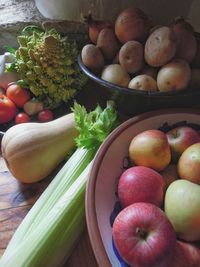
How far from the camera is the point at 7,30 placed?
934 mm

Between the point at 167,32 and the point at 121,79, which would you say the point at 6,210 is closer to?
the point at 121,79

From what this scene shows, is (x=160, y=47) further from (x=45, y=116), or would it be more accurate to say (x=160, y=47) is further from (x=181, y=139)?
(x=45, y=116)

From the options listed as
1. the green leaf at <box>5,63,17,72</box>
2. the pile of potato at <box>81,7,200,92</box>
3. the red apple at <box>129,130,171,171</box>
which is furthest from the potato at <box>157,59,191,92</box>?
the green leaf at <box>5,63,17,72</box>

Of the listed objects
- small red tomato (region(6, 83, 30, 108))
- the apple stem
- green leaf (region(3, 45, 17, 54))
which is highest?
green leaf (region(3, 45, 17, 54))

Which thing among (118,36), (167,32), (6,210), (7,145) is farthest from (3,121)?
(167,32)

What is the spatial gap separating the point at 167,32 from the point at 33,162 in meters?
0.40

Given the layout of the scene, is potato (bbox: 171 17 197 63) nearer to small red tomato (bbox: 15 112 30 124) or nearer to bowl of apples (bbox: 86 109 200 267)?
bowl of apples (bbox: 86 109 200 267)

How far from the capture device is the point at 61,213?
60 cm

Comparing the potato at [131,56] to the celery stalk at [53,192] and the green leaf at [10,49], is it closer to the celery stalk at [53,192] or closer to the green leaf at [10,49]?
the celery stalk at [53,192]

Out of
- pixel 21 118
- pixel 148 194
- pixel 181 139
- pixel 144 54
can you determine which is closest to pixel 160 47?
pixel 144 54

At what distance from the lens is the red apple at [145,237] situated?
1.43ft

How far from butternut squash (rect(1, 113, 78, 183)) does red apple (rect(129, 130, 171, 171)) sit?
0.69 feet

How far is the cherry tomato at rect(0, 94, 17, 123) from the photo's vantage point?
0.83 m

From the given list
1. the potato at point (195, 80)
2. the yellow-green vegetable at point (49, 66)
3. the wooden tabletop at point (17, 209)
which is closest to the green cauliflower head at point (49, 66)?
the yellow-green vegetable at point (49, 66)
